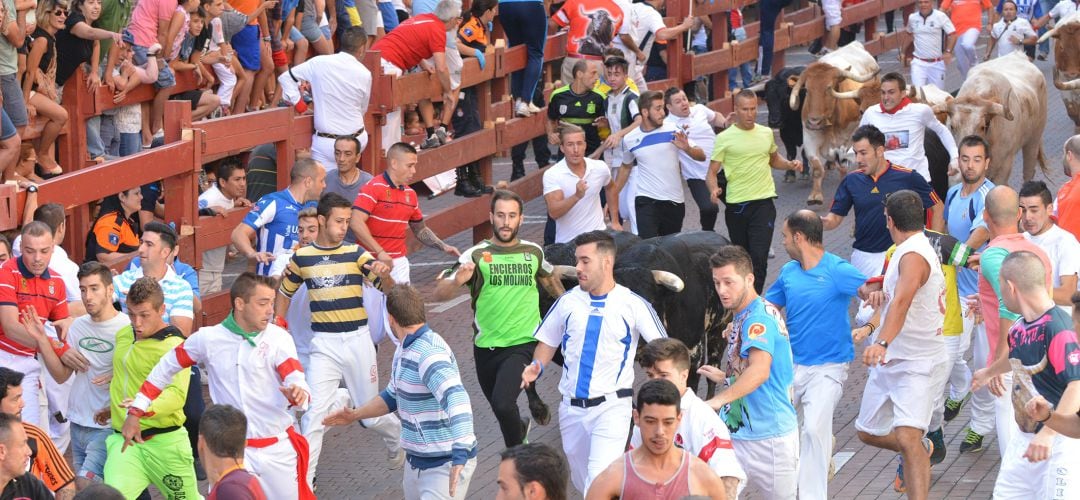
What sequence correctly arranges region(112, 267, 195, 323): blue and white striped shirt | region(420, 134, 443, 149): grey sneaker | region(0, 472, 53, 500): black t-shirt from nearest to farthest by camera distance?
region(0, 472, 53, 500): black t-shirt, region(112, 267, 195, 323): blue and white striped shirt, region(420, 134, 443, 149): grey sneaker

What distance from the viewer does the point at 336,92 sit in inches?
540

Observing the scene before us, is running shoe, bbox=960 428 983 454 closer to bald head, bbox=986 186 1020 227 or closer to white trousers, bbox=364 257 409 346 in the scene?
bald head, bbox=986 186 1020 227

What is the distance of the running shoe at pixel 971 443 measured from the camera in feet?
35.3

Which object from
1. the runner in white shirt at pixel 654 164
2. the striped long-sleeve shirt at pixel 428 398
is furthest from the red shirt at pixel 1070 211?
the striped long-sleeve shirt at pixel 428 398

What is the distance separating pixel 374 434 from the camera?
1159 cm

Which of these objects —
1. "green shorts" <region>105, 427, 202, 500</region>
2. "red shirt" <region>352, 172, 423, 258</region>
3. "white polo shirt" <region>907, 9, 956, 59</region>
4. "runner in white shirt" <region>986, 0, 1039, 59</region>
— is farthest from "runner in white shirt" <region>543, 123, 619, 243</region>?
"runner in white shirt" <region>986, 0, 1039, 59</region>

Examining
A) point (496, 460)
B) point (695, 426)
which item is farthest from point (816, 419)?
point (496, 460)

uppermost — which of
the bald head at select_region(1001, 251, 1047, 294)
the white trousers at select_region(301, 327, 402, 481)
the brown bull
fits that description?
the bald head at select_region(1001, 251, 1047, 294)

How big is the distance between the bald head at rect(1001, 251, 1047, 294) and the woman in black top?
7335 millimetres

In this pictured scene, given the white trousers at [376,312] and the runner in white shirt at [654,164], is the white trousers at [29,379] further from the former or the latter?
the runner in white shirt at [654,164]

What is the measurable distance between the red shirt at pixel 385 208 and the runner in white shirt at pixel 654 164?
2848mm

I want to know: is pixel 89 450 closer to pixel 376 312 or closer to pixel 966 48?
pixel 376 312

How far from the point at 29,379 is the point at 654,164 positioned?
6.46 metres

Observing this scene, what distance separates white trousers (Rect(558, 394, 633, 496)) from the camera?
9031mm
